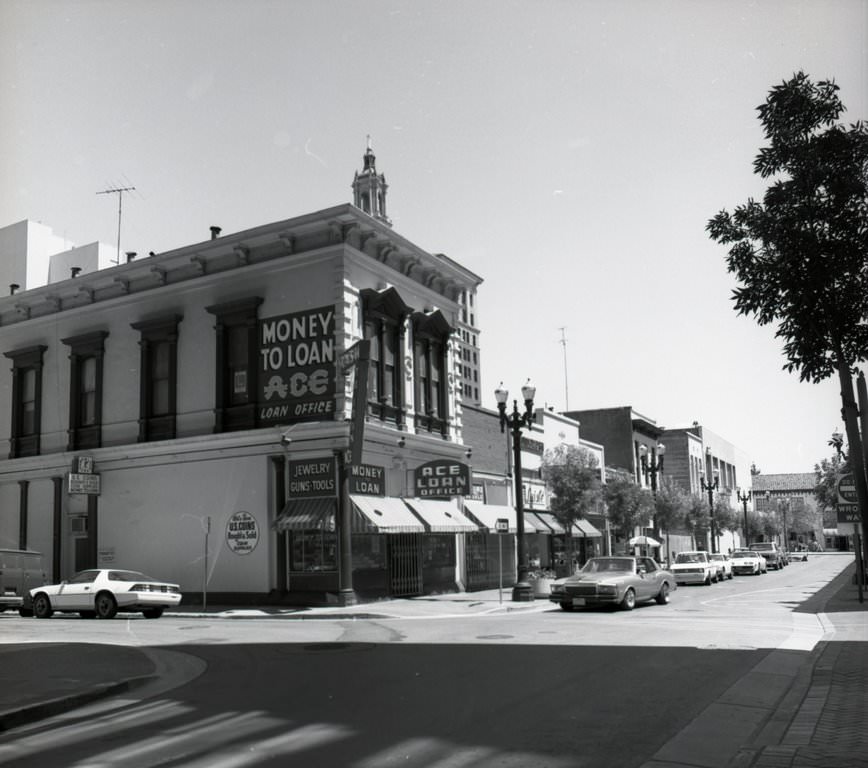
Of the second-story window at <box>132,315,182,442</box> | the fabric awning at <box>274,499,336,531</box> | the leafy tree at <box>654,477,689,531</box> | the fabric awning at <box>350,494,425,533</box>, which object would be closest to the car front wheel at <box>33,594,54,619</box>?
the fabric awning at <box>274,499,336,531</box>

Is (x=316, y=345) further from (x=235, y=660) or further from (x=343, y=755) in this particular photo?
(x=343, y=755)

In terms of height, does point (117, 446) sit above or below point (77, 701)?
above

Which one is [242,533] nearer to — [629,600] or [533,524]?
[629,600]

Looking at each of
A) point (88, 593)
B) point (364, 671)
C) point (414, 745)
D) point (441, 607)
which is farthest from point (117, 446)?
point (414, 745)

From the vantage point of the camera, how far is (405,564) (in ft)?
93.0

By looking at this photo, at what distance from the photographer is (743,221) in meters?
9.43

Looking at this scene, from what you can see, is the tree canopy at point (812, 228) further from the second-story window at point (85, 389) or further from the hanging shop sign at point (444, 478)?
the second-story window at point (85, 389)

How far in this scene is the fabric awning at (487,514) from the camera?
106 feet

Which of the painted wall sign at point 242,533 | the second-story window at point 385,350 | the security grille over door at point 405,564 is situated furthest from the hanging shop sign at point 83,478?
the security grille over door at point 405,564

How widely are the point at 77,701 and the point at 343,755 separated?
4.26 meters

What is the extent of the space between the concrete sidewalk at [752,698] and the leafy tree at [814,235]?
6.98ft

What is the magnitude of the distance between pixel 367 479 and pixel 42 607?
9658mm

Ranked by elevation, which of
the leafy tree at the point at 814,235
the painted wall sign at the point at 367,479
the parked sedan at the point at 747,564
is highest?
the leafy tree at the point at 814,235

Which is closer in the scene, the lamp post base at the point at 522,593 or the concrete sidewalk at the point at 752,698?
the concrete sidewalk at the point at 752,698
